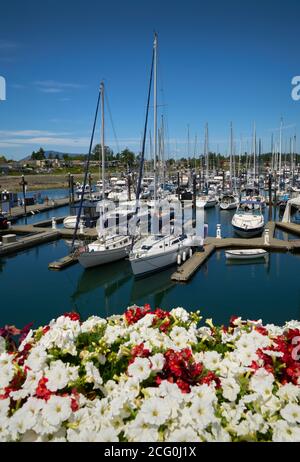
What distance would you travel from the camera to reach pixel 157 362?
3.63m

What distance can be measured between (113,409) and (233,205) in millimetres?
50444

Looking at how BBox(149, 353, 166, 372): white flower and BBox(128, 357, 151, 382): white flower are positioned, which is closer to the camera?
BBox(128, 357, 151, 382): white flower

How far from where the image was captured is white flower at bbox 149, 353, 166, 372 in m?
3.59

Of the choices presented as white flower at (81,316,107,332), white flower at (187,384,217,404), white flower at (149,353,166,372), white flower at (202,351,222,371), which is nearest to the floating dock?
white flower at (81,316,107,332)

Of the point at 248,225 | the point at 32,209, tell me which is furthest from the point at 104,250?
the point at 32,209

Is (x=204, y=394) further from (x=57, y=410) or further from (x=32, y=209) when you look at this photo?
(x=32, y=209)

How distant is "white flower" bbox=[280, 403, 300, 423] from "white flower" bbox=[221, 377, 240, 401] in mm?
428

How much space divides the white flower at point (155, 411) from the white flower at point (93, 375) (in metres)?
0.56

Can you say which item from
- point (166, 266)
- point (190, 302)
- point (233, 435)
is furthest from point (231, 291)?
point (233, 435)

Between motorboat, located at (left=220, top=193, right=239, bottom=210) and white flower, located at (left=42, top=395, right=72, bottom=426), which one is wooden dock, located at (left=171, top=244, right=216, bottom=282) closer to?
white flower, located at (left=42, top=395, right=72, bottom=426)

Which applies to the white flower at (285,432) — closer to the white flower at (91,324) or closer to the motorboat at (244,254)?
the white flower at (91,324)

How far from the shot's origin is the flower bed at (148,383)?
302cm

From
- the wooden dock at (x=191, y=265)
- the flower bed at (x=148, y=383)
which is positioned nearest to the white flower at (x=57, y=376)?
the flower bed at (x=148, y=383)
